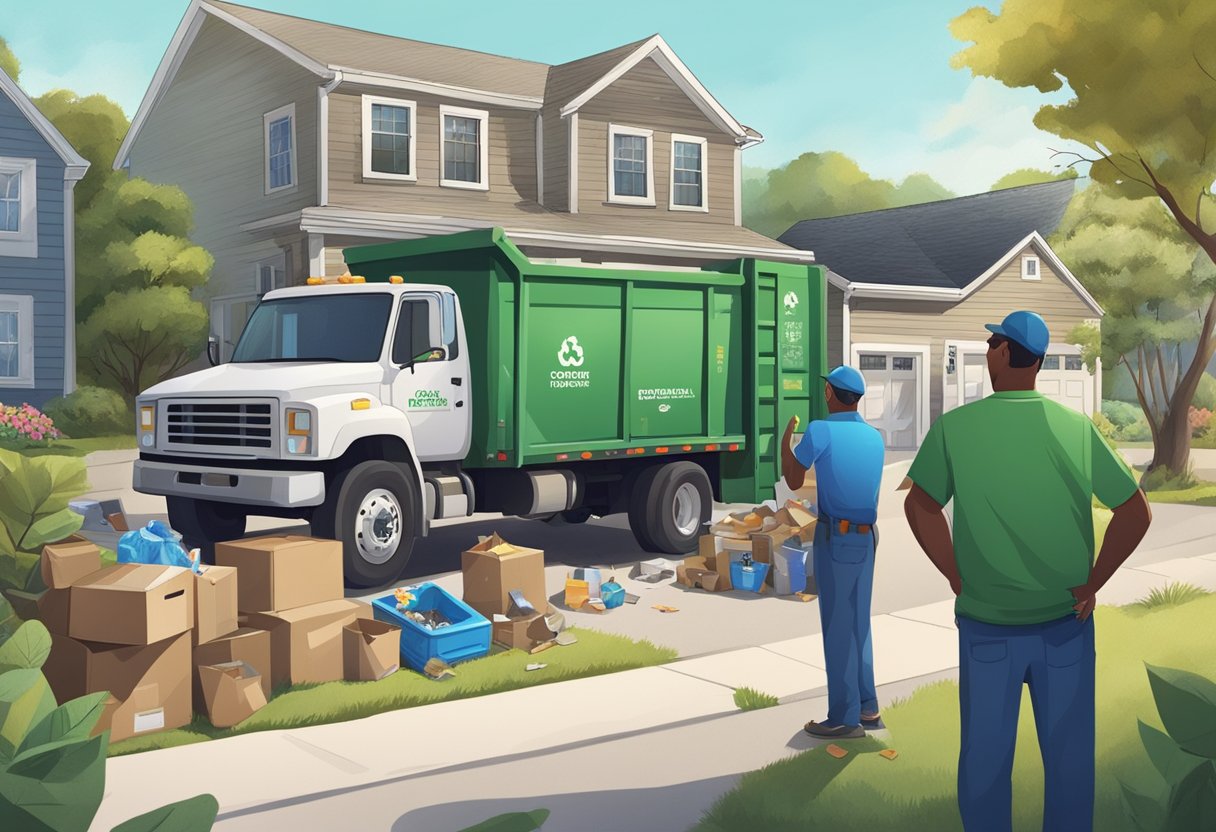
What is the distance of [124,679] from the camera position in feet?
21.7

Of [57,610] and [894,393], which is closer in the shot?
[57,610]

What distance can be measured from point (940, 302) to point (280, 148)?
16.0 meters

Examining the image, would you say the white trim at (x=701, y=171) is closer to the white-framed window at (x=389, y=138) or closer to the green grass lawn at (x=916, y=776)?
the white-framed window at (x=389, y=138)

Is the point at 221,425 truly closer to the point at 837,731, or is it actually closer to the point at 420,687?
the point at 420,687

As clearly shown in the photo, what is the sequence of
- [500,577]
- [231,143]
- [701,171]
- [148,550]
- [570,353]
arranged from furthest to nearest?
[701,171] → [231,143] → [570,353] → [500,577] → [148,550]

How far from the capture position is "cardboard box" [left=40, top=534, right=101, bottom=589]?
21.8 feet

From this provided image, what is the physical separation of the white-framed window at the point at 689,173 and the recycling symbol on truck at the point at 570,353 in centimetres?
1459

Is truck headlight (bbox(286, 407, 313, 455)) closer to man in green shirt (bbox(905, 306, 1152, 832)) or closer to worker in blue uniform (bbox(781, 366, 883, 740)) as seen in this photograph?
worker in blue uniform (bbox(781, 366, 883, 740))

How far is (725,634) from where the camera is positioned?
951cm

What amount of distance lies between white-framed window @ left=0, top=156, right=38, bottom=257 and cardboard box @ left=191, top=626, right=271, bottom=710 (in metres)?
21.0

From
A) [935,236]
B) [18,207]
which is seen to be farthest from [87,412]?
[935,236]

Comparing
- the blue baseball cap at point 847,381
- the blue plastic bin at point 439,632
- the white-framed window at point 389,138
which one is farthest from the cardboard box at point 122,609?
the white-framed window at point 389,138

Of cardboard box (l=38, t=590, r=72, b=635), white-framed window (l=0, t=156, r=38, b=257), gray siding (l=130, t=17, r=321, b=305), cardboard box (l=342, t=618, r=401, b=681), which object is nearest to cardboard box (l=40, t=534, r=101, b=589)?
cardboard box (l=38, t=590, r=72, b=635)

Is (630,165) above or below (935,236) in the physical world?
above
